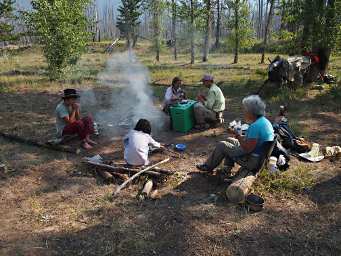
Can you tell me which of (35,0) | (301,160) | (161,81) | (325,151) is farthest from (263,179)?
(35,0)

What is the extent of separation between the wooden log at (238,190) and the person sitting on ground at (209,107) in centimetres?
331

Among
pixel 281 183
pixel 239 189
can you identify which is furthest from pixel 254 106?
pixel 281 183

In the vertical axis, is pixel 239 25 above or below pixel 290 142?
above

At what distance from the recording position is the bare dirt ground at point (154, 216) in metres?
4.12

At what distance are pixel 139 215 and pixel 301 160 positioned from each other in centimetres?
332

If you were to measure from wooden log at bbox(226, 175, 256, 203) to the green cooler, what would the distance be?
123 inches

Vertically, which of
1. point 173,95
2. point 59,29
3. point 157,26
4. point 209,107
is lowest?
point 209,107

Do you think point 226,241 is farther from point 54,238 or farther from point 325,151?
point 325,151

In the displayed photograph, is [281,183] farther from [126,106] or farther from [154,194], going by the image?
[126,106]

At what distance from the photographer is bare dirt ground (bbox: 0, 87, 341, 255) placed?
13.5 ft

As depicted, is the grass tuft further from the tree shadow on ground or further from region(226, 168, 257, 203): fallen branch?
region(226, 168, 257, 203): fallen branch

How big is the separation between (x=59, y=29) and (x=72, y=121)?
699 cm

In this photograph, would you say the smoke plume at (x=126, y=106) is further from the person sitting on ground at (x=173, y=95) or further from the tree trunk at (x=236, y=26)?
the tree trunk at (x=236, y=26)

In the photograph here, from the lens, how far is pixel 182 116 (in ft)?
26.2
